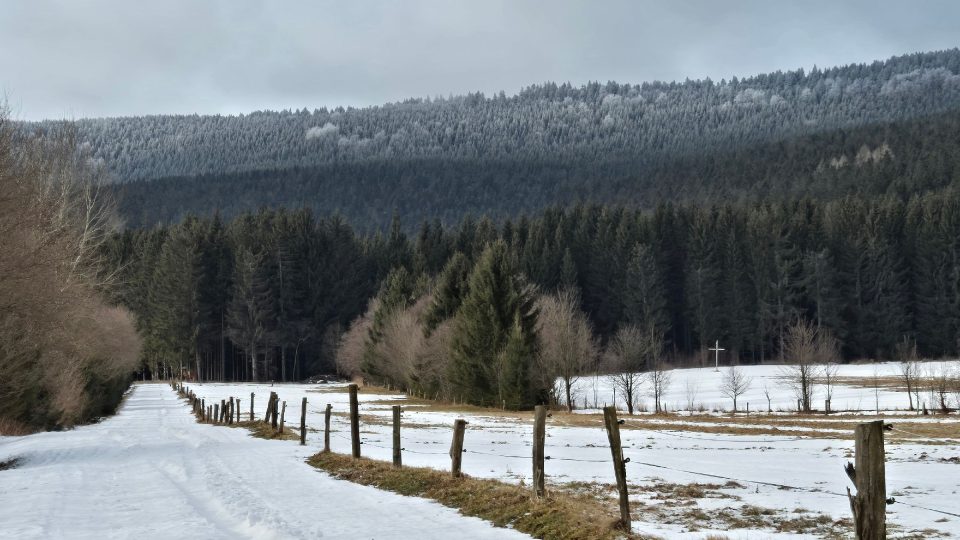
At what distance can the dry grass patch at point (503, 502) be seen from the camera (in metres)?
12.4

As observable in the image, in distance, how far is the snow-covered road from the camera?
44.7 ft

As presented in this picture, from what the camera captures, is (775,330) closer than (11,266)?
No

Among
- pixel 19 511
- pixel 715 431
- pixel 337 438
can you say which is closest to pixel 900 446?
pixel 715 431

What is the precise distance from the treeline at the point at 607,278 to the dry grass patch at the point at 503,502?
72.5 meters

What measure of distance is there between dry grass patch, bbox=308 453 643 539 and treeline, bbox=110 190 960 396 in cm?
7248

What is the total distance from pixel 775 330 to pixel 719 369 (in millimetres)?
14937

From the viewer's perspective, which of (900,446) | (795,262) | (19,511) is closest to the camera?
(19,511)

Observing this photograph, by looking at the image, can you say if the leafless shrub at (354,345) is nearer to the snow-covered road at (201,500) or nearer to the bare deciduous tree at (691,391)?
the bare deciduous tree at (691,391)

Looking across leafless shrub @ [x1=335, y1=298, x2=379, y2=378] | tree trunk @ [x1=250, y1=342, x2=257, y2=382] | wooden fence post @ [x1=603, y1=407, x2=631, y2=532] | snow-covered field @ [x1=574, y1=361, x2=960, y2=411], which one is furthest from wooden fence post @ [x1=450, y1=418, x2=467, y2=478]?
tree trunk @ [x1=250, y1=342, x2=257, y2=382]

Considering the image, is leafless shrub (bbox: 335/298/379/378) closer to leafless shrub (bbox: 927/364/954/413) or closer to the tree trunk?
the tree trunk

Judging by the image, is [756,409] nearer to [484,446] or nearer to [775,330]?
[484,446]

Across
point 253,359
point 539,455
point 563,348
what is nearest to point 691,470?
point 539,455

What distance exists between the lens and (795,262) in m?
108

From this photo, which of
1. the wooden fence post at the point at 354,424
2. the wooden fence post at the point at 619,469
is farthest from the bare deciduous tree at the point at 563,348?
the wooden fence post at the point at 619,469
